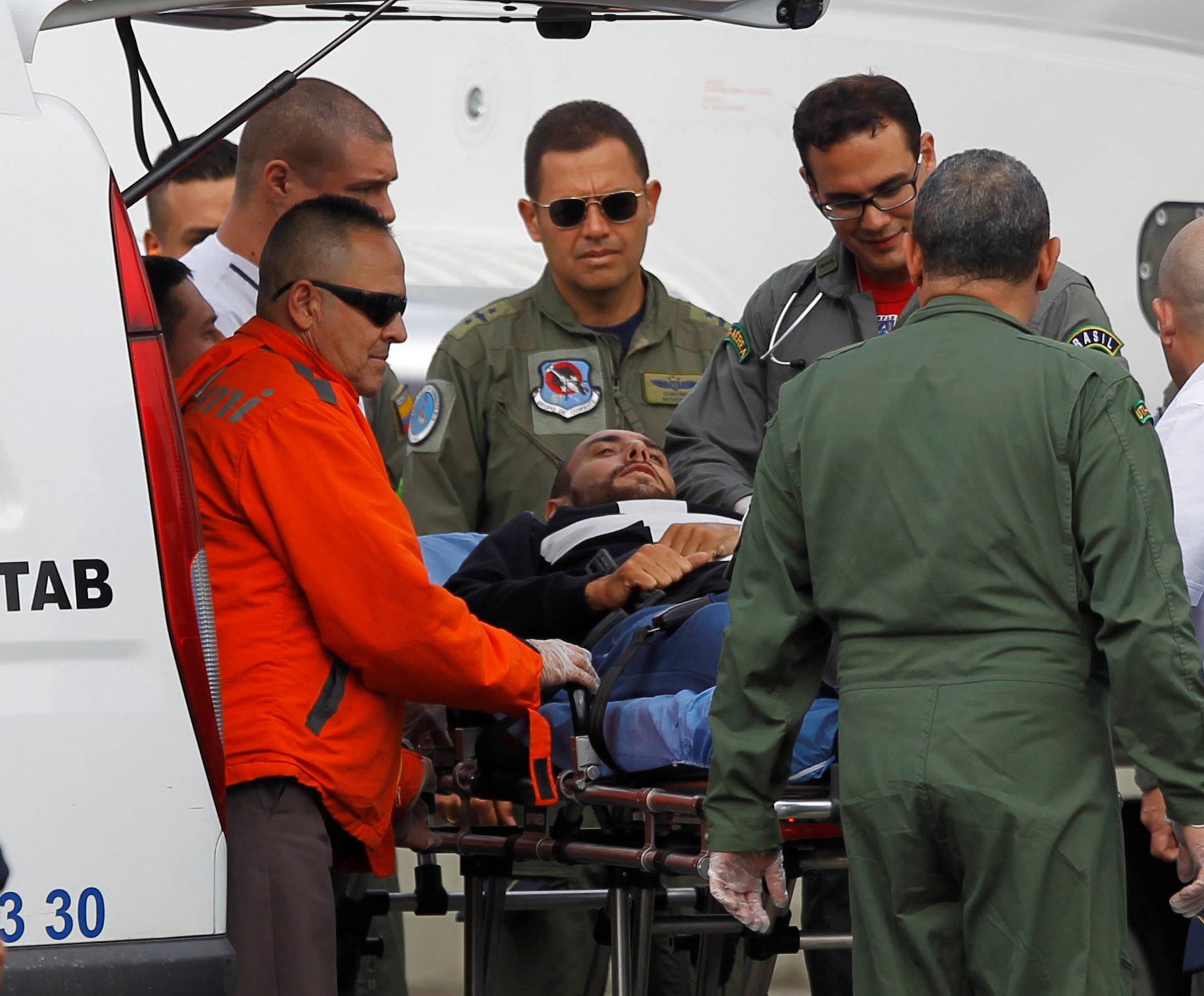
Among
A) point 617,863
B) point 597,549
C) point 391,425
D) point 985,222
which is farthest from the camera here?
point 391,425

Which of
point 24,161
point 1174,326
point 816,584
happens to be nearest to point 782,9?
point 1174,326

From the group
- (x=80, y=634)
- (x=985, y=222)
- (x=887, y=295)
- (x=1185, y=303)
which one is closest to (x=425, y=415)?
(x=887, y=295)

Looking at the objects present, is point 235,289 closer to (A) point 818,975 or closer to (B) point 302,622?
(B) point 302,622

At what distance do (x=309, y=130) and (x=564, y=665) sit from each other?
1628mm

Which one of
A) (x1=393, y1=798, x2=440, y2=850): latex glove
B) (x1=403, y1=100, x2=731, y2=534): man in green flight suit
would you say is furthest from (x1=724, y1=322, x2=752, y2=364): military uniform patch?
(x1=393, y1=798, x2=440, y2=850): latex glove

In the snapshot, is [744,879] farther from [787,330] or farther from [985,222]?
[787,330]

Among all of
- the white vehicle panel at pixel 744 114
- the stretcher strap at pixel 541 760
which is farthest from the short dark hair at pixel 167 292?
the white vehicle panel at pixel 744 114

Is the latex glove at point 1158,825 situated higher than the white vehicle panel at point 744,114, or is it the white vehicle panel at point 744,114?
the white vehicle panel at point 744,114

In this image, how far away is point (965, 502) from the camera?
9.74ft

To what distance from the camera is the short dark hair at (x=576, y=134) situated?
559 cm

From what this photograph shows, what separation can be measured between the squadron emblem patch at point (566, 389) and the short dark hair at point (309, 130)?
2.86ft

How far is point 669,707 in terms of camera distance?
3598 mm

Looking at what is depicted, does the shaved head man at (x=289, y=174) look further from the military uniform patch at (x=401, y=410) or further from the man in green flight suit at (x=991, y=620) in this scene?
the man in green flight suit at (x=991, y=620)

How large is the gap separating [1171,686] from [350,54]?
18.9 ft
